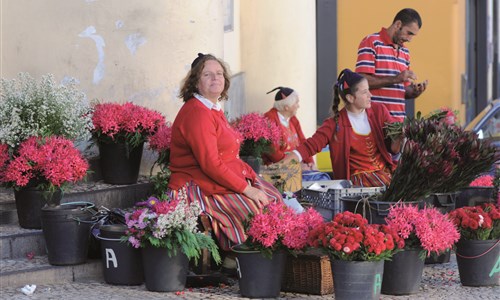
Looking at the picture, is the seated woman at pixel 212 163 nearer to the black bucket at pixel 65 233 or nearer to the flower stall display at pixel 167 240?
the flower stall display at pixel 167 240

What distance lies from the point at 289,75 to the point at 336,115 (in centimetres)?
472

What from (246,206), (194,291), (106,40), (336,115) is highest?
(106,40)

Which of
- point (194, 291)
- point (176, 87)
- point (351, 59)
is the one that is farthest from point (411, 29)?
point (351, 59)

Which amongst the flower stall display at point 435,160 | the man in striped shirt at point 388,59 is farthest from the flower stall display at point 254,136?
the flower stall display at point 435,160

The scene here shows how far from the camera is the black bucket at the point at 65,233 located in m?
7.78

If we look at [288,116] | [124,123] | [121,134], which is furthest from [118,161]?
[288,116]

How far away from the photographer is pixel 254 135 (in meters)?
9.59

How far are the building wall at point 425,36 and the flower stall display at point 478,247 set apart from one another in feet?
29.5

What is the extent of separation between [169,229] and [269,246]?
2.17 feet

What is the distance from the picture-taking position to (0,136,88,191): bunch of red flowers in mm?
7809

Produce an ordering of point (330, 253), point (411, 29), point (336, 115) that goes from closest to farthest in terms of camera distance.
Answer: point (330, 253) < point (336, 115) < point (411, 29)

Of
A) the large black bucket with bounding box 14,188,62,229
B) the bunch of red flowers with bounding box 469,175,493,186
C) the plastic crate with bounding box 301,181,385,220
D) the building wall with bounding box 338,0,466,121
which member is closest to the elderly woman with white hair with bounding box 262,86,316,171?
the bunch of red flowers with bounding box 469,175,493,186

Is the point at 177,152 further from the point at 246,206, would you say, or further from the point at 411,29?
the point at 411,29

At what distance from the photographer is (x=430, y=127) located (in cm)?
855
